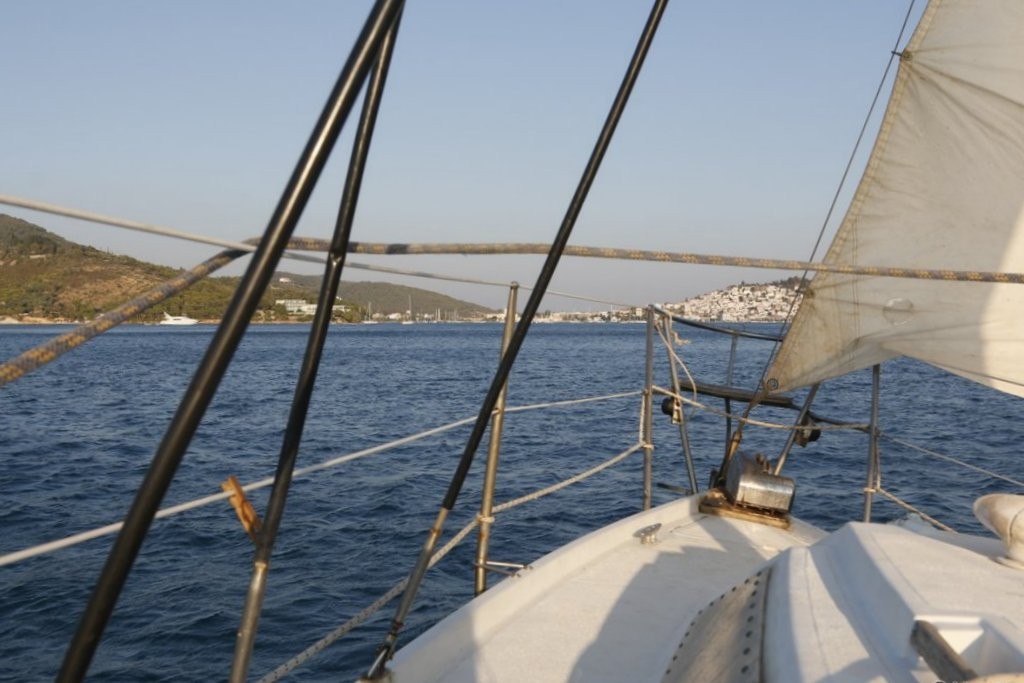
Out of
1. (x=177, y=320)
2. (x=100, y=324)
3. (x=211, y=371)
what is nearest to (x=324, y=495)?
(x=100, y=324)

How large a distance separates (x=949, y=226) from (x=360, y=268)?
3726 millimetres

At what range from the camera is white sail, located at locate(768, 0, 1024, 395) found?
427 centimetres

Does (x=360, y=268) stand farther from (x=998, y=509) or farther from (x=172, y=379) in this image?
(x=172, y=379)

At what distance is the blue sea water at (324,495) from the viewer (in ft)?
26.7

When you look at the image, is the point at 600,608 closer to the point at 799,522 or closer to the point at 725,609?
the point at 725,609

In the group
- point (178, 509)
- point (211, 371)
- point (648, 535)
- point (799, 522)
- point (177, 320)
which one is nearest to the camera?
point (211, 371)

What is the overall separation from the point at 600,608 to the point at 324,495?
11741mm

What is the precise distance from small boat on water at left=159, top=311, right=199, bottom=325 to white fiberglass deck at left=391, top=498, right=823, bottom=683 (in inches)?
6928

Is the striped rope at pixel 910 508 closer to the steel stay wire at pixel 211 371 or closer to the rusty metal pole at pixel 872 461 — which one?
the rusty metal pole at pixel 872 461

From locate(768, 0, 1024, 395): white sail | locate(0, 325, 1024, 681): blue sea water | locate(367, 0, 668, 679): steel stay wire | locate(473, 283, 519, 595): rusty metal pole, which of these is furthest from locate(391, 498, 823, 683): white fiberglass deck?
locate(0, 325, 1024, 681): blue sea water

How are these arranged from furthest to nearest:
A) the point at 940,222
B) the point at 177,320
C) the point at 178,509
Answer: the point at 177,320
the point at 940,222
the point at 178,509

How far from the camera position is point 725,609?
2338 mm

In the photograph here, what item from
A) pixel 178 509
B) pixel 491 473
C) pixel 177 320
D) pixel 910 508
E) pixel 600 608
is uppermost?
pixel 178 509

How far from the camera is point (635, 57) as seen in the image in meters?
1.86
